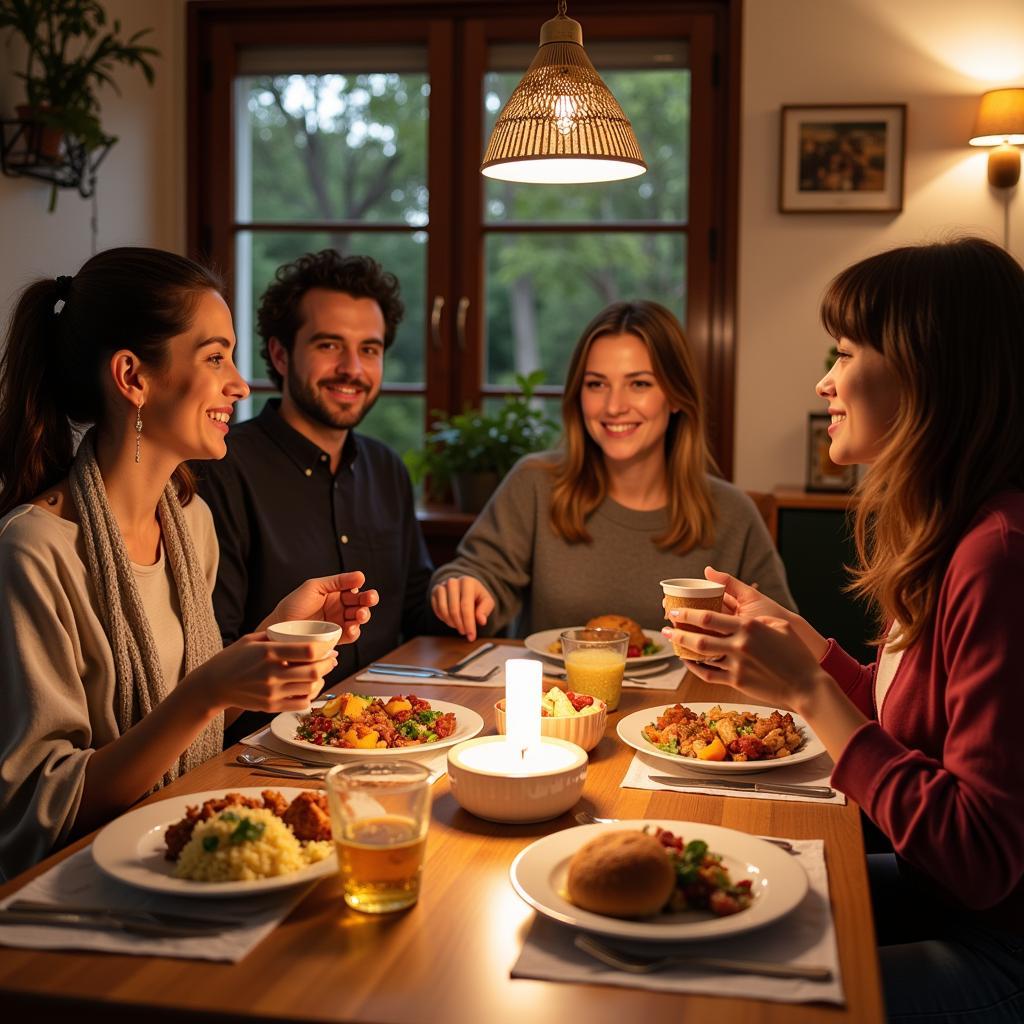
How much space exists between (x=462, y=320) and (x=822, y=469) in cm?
135

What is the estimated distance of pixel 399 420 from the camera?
13.8 feet

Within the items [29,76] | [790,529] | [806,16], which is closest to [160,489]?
[29,76]

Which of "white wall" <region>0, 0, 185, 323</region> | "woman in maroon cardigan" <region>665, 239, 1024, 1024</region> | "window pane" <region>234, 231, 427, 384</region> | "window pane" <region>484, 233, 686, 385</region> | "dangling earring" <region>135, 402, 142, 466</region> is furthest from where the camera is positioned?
"window pane" <region>234, 231, 427, 384</region>

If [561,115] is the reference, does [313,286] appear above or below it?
below

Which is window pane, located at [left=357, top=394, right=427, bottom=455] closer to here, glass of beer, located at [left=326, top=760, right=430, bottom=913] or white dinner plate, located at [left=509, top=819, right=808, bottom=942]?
white dinner plate, located at [left=509, top=819, right=808, bottom=942]

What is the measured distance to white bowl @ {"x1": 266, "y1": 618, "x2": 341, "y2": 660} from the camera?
1324 millimetres

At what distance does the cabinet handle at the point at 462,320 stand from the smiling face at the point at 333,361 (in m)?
1.25

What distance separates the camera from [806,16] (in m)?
3.73

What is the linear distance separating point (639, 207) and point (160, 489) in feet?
8.52

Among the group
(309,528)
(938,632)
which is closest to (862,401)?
(938,632)

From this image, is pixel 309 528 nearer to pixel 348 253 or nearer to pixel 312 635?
pixel 312 635

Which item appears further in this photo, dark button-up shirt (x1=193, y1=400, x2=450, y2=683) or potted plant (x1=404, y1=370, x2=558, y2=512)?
potted plant (x1=404, y1=370, x2=558, y2=512)

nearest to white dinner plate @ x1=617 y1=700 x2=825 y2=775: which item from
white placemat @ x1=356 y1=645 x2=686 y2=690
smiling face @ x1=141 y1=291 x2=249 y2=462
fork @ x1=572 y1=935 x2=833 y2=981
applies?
white placemat @ x1=356 y1=645 x2=686 y2=690

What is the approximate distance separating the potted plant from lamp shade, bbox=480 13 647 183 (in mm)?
1796
